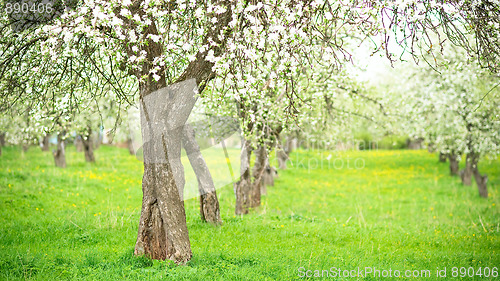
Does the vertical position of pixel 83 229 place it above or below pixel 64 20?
below

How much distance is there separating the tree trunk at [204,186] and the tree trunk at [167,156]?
13.0 ft

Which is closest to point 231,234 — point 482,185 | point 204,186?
point 204,186

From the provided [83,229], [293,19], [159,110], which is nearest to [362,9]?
[293,19]

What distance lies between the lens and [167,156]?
8398mm

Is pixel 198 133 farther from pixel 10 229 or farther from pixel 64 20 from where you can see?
pixel 64 20

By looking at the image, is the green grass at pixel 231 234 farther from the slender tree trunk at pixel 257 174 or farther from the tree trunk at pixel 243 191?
the tree trunk at pixel 243 191

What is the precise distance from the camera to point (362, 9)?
6.93 meters

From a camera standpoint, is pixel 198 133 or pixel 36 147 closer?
pixel 198 133

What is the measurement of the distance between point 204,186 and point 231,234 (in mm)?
1801

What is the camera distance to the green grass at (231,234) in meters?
8.34

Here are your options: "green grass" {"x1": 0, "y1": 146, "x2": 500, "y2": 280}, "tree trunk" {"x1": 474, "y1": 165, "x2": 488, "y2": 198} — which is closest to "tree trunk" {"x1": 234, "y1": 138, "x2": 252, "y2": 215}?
"green grass" {"x1": 0, "y1": 146, "x2": 500, "y2": 280}

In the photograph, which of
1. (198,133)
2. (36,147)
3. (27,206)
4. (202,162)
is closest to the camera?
(202,162)

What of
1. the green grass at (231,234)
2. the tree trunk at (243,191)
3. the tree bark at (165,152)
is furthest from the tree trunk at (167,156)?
the tree trunk at (243,191)

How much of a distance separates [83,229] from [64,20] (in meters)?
6.48
